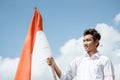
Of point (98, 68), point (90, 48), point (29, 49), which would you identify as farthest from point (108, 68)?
point (29, 49)

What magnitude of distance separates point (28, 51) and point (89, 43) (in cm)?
154

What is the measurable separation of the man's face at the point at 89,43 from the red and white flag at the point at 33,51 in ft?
2.73

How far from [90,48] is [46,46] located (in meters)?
1.02

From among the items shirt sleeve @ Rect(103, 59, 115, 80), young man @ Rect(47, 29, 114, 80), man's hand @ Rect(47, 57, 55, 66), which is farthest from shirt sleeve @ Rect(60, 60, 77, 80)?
shirt sleeve @ Rect(103, 59, 115, 80)

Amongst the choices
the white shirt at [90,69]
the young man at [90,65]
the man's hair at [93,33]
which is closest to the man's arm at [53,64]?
the young man at [90,65]

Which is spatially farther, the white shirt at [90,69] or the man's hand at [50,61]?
the man's hand at [50,61]

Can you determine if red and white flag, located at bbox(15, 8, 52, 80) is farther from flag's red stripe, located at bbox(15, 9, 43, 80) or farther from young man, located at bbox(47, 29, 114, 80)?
young man, located at bbox(47, 29, 114, 80)

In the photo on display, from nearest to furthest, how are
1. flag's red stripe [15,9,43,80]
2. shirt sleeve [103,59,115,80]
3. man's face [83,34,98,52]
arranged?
shirt sleeve [103,59,115,80] < man's face [83,34,98,52] < flag's red stripe [15,9,43,80]

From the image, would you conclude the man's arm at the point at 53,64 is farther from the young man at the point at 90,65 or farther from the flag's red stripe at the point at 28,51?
the flag's red stripe at the point at 28,51

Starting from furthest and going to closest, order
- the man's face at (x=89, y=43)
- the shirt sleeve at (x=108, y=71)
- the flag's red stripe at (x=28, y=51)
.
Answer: the flag's red stripe at (x=28, y=51), the man's face at (x=89, y=43), the shirt sleeve at (x=108, y=71)

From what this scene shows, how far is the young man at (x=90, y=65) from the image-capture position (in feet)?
16.0

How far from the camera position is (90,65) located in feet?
16.5

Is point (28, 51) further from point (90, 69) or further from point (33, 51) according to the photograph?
point (90, 69)

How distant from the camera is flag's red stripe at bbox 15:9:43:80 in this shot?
538 cm
